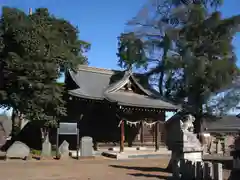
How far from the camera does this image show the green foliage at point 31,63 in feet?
70.4

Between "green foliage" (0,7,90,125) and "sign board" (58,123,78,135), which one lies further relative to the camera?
"green foliage" (0,7,90,125)

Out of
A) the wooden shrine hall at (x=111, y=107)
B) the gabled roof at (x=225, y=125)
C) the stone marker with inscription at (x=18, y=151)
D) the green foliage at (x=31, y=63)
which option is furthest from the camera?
the gabled roof at (x=225, y=125)

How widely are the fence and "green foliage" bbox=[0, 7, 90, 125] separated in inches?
502

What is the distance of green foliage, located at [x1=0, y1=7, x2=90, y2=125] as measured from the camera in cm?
2147

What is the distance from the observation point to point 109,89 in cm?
2517

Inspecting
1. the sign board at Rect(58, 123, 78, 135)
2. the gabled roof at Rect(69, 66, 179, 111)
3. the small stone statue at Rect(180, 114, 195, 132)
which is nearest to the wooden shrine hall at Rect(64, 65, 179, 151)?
the gabled roof at Rect(69, 66, 179, 111)

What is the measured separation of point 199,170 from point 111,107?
1403 centimetres

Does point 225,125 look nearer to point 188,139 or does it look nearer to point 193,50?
point 193,50

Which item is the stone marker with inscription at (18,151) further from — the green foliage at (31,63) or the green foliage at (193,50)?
the green foliage at (193,50)

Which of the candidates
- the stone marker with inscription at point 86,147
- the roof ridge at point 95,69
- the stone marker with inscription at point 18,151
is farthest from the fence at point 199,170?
the roof ridge at point 95,69

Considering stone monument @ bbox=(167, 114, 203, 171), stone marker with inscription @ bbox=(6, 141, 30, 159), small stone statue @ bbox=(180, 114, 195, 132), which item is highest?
small stone statue @ bbox=(180, 114, 195, 132)

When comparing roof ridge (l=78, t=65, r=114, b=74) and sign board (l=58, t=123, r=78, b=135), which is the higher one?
roof ridge (l=78, t=65, r=114, b=74)

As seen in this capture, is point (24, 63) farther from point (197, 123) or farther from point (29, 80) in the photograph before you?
point (197, 123)

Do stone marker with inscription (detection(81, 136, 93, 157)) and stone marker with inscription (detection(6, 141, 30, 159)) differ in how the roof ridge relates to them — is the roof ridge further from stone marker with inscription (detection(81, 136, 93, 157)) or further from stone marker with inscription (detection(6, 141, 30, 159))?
stone marker with inscription (detection(6, 141, 30, 159))
